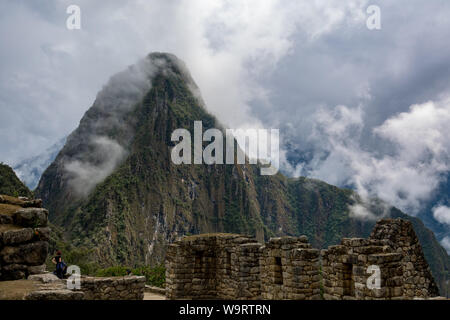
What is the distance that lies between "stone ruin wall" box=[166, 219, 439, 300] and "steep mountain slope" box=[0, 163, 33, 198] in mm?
73157

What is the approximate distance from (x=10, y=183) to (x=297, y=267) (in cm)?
8821

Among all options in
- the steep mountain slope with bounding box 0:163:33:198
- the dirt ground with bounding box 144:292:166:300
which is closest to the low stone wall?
the dirt ground with bounding box 144:292:166:300

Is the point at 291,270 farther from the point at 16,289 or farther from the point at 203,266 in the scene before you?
the point at 16,289

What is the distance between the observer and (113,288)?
9453 millimetres

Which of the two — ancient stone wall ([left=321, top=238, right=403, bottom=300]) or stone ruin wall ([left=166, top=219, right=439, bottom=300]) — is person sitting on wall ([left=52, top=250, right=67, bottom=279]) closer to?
stone ruin wall ([left=166, top=219, right=439, bottom=300])

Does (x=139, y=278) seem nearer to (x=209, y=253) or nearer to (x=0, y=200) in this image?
(x=209, y=253)

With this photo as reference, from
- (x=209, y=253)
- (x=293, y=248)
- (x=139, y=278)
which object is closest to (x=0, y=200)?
(x=139, y=278)

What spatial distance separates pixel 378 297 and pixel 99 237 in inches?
6009

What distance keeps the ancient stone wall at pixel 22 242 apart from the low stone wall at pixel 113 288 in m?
1.22

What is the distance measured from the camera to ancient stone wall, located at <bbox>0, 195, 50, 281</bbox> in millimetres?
7980

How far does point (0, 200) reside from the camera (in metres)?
10.1

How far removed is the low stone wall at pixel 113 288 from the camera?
9.10 meters

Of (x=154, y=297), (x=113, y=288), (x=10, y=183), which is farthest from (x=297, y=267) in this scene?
(x=10, y=183)

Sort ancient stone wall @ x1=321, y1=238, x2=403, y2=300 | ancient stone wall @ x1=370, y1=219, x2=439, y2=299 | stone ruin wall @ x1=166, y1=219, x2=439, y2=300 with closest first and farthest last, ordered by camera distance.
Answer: ancient stone wall @ x1=321, y1=238, x2=403, y2=300, stone ruin wall @ x1=166, y1=219, x2=439, y2=300, ancient stone wall @ x1=370, y1=219, x2=439, y2=299
